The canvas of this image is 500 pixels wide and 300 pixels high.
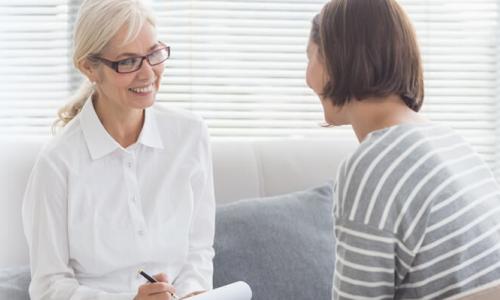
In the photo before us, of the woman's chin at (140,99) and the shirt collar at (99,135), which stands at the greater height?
the woman's chin at (140,99)

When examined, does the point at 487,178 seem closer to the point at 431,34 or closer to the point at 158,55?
the point at 158,55

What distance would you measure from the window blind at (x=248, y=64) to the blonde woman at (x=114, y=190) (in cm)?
73

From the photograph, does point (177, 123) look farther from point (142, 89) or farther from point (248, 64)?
point (248, 64)

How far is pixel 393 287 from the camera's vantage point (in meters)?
1.22

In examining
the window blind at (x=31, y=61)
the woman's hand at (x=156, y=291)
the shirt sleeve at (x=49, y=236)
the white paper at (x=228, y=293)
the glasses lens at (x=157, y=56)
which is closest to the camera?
the white paper at (x=228, y=293)

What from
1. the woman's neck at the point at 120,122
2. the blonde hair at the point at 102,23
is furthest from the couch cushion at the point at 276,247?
A: the blonde hair at the point at 102,23

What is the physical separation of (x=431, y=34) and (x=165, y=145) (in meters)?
1.30

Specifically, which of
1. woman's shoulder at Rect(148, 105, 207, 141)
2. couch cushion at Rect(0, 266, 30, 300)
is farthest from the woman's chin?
couch cushion at Rect(0, 266, 30, 300)

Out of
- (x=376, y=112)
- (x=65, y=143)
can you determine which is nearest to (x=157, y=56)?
(x=65, y=143)

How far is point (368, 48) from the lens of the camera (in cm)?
133

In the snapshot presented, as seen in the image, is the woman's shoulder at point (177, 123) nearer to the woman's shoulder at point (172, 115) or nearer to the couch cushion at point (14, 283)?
the woman's shoulder at point (172, 115)

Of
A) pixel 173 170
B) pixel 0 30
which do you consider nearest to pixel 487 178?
pixel 173 170

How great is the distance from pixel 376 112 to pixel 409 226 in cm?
26

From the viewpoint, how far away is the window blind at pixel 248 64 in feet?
9.04
